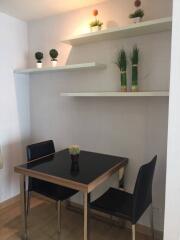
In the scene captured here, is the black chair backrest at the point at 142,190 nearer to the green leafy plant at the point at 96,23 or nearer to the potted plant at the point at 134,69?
the potted plant at the point at 134,69

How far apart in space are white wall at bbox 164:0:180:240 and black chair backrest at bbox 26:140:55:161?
148 cm

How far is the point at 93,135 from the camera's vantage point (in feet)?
8.52

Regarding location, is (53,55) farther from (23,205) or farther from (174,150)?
(174,150)

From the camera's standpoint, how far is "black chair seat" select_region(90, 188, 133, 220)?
186 centimetres

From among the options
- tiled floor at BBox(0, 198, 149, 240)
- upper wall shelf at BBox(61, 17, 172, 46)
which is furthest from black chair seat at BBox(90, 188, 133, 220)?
upper wall shelf at BBox(61, 17, 172, 46)

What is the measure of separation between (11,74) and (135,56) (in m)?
1.62

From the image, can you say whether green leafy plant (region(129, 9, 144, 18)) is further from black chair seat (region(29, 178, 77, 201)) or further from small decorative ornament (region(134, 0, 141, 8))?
black chair seat (region(29, 178, 77, 201))

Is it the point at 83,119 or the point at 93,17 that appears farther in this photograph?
the point at 83,119

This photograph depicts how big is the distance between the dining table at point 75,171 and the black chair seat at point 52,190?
20 centimetres

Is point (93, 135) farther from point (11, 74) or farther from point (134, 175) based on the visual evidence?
point (11, 74)

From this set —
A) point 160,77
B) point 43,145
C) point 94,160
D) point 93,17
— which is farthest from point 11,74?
point 160,77

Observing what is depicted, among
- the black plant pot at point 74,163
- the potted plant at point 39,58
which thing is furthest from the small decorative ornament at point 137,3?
the black plant pot at point 74,163

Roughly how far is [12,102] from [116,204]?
6.01ft

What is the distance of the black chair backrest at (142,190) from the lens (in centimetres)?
172
